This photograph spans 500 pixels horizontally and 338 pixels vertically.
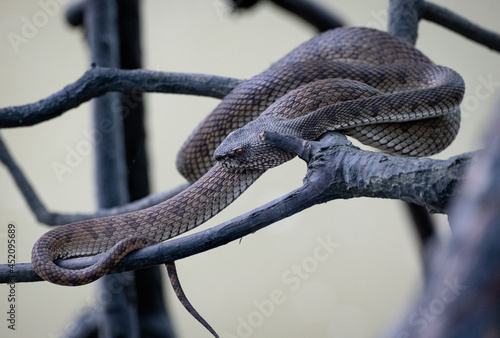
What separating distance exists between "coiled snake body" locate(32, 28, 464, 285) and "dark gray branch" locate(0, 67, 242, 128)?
0.63ft

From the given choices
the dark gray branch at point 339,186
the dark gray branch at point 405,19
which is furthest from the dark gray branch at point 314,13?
the dark gray branch at point 339,186

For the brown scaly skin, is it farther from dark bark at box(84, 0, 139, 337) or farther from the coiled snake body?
dark bark at box(84, 0, 139, 337)

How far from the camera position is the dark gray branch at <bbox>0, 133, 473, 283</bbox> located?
44.9 inches

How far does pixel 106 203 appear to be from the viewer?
3.77 metres

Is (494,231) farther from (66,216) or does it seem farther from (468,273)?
(66,216)

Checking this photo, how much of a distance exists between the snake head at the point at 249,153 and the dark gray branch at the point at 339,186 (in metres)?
0.31

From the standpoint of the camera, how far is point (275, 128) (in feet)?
6.01

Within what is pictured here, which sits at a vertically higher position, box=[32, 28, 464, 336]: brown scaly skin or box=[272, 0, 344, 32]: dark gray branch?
box=[272, 0, 344, 32]: dark gray branch

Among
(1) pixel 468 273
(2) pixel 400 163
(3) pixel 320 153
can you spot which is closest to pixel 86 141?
(3) pixel 320 153

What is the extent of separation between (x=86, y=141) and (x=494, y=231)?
371 centimetres

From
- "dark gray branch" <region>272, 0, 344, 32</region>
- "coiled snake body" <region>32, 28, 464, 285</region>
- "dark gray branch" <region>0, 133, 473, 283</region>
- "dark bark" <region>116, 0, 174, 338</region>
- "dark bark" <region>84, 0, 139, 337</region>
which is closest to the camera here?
"dark gray branch" <region>0, 133, 473, 283</region>

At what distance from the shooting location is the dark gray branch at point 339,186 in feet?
3.74

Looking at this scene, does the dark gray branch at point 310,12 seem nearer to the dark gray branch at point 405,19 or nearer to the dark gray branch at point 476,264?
the dark gray branch at point 405,19

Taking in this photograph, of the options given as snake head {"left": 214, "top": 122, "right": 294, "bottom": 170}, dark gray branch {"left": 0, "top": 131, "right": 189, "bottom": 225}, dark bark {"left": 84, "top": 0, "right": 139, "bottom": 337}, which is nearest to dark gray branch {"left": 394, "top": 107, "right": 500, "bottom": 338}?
snake head {"left": 214, "top": 122, "right": 294, "bottom": 170}
